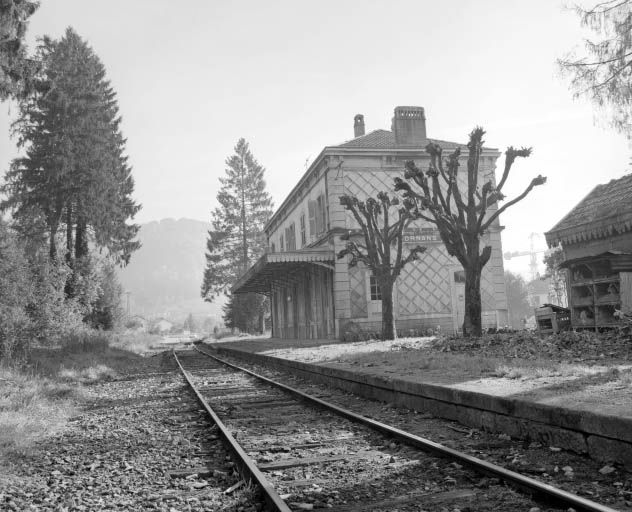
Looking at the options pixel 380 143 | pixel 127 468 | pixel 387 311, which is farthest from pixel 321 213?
pixel 127 468

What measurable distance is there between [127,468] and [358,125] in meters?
29.2

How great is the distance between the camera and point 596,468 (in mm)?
4289

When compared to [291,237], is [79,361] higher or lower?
lower

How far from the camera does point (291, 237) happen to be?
34125 millimetres

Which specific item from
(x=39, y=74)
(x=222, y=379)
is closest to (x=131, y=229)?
(x=39, y=74)

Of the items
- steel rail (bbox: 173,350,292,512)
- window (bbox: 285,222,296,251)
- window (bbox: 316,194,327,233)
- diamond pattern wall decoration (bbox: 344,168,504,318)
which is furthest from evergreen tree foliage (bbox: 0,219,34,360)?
window (bbox: 285,222,296,251)

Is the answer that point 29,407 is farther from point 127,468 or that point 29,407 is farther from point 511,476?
point 511,476

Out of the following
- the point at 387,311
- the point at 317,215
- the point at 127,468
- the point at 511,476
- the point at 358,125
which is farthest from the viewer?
the point at 358,125

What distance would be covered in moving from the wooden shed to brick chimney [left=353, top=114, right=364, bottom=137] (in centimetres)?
1921

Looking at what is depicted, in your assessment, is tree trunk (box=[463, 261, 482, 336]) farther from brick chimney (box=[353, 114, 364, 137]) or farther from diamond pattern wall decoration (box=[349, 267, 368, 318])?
brick chimney (box=[353, 114, 364, 137])

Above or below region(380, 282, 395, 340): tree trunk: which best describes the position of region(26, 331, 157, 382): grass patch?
below

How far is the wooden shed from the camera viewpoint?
11.4 meters

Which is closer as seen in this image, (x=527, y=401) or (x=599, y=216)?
(x=527, y=401)

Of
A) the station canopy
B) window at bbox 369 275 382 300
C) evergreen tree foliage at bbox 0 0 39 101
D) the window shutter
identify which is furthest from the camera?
the window shutter
